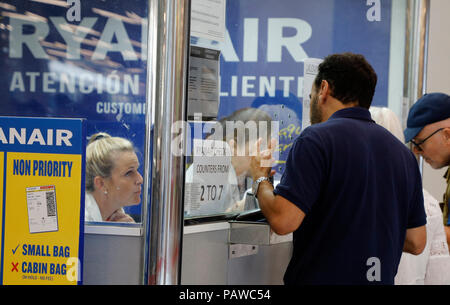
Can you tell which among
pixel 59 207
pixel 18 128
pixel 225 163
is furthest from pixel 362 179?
pixel 18 128

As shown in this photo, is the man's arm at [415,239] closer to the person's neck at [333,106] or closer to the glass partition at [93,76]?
the person's neck at [333,106]

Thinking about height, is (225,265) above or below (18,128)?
below

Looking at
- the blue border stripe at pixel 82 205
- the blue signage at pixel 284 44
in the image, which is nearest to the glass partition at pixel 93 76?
the blue border stripe at pixel 82 205

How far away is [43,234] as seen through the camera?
1.87m

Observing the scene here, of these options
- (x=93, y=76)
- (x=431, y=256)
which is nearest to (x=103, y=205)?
(x=93, y=76)

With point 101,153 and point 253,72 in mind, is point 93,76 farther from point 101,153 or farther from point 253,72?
point 253,72

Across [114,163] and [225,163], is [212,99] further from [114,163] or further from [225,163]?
[114,163]

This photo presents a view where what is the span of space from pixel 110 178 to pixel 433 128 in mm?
1564

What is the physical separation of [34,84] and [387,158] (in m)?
1.17

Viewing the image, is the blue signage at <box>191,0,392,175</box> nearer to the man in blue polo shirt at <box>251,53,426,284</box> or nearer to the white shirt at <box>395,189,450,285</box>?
the man in blue polo shirt at <box>251,53,426,284</box>

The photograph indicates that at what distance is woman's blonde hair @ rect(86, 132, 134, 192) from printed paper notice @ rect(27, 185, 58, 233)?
0.15m

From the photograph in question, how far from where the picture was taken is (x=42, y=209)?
6.13 ft

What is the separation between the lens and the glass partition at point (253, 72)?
7.07ft

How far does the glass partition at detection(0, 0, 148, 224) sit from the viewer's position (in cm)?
200
